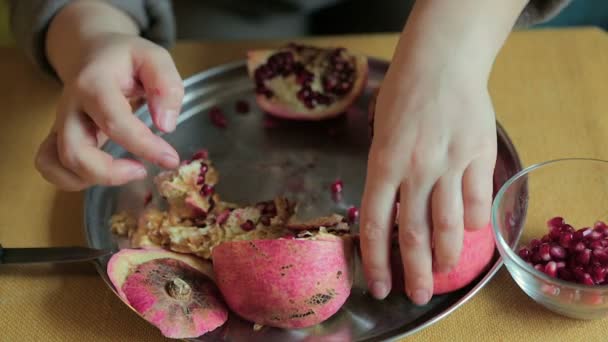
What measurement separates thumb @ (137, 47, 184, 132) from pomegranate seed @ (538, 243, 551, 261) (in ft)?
1.48

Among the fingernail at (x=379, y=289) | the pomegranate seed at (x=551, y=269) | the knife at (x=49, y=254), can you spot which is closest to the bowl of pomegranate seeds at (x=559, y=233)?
the pomegranate seed at (x=551, y=269)

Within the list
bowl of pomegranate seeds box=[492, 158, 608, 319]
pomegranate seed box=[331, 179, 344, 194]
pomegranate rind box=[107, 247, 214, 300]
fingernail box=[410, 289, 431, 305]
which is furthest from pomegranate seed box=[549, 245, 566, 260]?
pomegranate rind box=[107, 247, 214, 300]

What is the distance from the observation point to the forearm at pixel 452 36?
2.38 feet

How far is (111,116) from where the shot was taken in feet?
2.53

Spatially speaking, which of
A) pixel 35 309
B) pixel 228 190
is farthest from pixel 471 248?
pixel 35 309

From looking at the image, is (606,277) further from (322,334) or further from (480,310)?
(322,334)

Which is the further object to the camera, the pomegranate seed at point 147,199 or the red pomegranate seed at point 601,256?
the pomegranate seed at point 147,199

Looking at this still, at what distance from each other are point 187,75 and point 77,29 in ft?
0.83

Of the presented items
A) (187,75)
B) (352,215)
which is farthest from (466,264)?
(187,75)

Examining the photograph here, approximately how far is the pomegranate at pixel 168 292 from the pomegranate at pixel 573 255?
0.36 m

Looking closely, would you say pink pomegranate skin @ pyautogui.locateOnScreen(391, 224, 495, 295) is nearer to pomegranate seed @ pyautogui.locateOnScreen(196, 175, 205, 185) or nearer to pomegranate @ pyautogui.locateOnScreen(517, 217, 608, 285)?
pomegranate @ pyautogui.locateOnScreen(517, 217, 608, 285)

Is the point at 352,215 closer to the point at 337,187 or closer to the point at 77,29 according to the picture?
the point at 337,187

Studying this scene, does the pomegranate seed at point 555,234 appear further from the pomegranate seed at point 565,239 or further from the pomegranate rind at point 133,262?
the pomegranate rind at point 133,262

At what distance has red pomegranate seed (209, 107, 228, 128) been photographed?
1.03 metres
